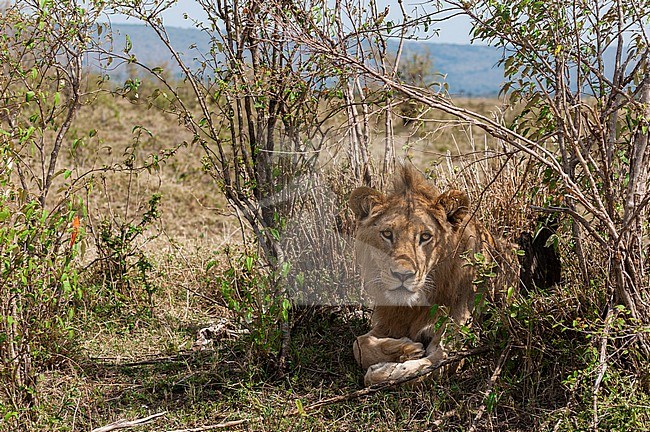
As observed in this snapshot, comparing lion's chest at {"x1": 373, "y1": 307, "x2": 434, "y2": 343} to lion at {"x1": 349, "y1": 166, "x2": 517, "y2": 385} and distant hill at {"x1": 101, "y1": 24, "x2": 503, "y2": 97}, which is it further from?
distant hill at {"x1": 101, "y1": 24, "x2": 503, "y2": 97}

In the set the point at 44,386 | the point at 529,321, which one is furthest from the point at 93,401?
the point at 529,321

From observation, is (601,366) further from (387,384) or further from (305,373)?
(305,373)

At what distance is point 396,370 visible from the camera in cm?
375

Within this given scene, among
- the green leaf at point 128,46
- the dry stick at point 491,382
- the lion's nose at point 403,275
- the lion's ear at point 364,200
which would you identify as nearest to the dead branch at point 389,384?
the dry stick at point 491,382

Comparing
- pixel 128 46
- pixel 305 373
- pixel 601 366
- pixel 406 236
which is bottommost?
pixel 305 373

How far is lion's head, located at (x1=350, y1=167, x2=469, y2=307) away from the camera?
3.72 meters

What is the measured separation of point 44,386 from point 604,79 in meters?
2.79

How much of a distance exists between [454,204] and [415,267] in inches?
14.3

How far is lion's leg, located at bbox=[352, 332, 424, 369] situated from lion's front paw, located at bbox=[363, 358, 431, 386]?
0.15ft

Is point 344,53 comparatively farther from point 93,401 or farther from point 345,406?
point 93,401

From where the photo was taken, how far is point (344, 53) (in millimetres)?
3479

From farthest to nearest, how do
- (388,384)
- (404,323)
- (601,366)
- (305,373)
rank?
(305,373), (404,323), (388,384), (601,366)

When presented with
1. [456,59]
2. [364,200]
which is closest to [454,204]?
[364,200]

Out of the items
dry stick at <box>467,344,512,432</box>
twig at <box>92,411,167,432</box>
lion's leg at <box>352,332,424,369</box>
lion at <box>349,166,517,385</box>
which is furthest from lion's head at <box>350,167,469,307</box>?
twig at <box>92,411,167,432</box>
